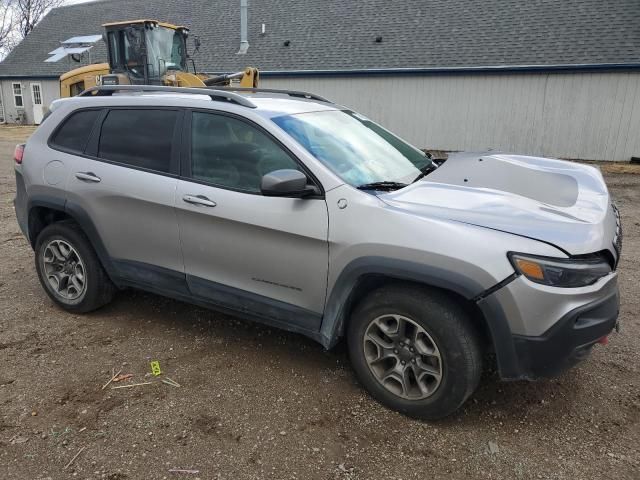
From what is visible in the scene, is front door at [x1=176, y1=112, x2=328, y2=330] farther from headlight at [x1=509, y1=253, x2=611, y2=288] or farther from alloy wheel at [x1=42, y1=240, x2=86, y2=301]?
alloy wheel at [x1=42, y1=240, x2=86, y2=301]

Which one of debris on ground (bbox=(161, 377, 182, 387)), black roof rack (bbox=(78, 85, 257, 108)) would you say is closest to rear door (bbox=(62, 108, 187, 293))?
black roof rack (bbox=(78, 85, 257, 108))

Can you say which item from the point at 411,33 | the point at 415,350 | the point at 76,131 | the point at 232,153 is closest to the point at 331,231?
the point at 415,350

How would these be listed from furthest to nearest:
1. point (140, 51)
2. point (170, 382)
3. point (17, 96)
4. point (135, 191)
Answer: point (17, 96), point (140, 51), point (135, 191), point (170, 382)

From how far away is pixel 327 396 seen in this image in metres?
3.16

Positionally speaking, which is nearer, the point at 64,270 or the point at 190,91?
the point at 190,91

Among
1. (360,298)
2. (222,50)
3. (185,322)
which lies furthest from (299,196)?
(222,50)

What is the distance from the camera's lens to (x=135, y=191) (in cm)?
362

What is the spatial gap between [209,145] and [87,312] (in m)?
1.88

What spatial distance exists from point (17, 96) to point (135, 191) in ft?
101

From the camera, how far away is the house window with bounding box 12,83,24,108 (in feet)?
94.3

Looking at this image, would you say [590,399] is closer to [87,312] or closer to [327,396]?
[327,396]

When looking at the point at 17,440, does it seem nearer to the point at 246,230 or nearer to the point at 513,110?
the point at 246,230

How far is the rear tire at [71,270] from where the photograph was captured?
405 centimetres

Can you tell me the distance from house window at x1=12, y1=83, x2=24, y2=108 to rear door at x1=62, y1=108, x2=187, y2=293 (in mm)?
29899
